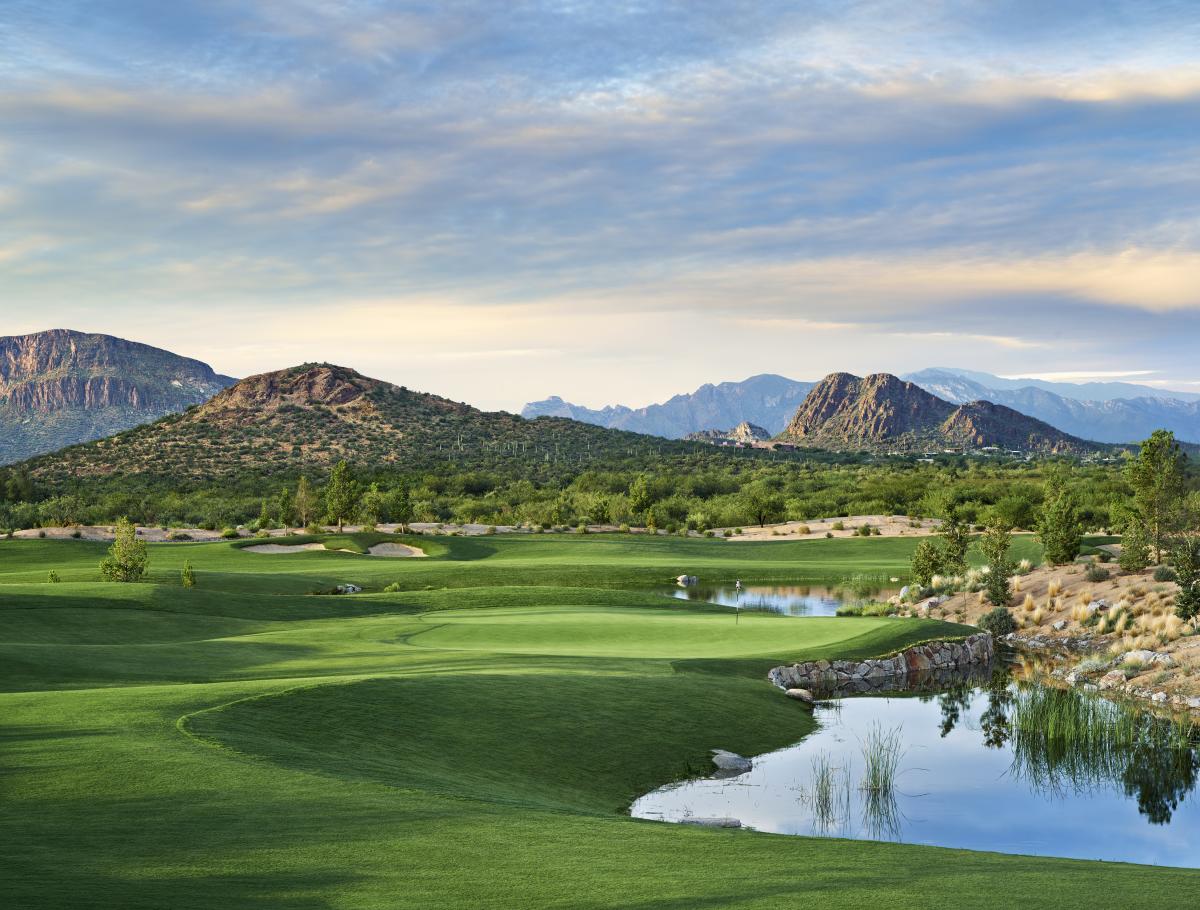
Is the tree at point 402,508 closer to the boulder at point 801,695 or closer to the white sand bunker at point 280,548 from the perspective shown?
the white sand bunker at point 280,548

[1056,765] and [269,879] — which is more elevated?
[269,879]

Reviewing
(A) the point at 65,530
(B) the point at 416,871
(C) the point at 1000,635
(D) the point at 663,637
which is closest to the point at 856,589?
(C) the point at 1000,635

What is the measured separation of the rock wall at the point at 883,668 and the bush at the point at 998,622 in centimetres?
476

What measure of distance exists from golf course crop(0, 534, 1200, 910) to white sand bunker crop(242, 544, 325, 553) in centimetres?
1957

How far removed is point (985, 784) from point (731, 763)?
4.27 m

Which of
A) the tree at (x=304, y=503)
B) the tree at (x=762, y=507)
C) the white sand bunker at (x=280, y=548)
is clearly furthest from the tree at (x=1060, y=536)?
the tree at (x=304, y=503)

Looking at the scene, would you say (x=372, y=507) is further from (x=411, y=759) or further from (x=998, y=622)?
(x=411, y=759)

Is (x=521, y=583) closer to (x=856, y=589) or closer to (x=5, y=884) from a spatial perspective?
(x=856, y=589)

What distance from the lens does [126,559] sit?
110 ft

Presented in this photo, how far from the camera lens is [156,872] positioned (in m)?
7.70

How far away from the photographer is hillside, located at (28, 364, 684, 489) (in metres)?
112

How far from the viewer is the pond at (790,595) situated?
40.6 metres

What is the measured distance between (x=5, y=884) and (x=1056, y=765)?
16.8 metres

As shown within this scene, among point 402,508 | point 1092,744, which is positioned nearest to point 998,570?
point 1092,744
